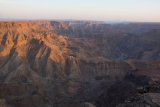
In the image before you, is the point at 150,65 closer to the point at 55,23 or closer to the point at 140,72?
the point at 140,72

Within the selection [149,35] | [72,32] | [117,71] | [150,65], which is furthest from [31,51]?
[72,32]

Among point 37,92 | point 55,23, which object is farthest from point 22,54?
point 55,23

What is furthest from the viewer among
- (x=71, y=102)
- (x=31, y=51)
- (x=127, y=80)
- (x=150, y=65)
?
(x=31, y=51)

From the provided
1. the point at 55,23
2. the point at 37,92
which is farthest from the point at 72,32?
the point at 37,92

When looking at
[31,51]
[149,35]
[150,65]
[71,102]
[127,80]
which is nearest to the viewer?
[71,102]

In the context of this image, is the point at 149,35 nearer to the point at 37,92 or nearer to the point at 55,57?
the point at 55,57

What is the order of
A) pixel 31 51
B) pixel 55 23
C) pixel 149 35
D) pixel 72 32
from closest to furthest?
pixel 31 51
pixel 149 35
pixel 72 32
pixel 55 23

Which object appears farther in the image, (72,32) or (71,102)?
(72,32)

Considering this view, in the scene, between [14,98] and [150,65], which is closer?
[14,98]

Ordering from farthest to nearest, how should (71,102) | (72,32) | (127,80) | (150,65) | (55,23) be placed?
(55,23)
(72,32)
(150,65)
(127,80)
(71,102)
